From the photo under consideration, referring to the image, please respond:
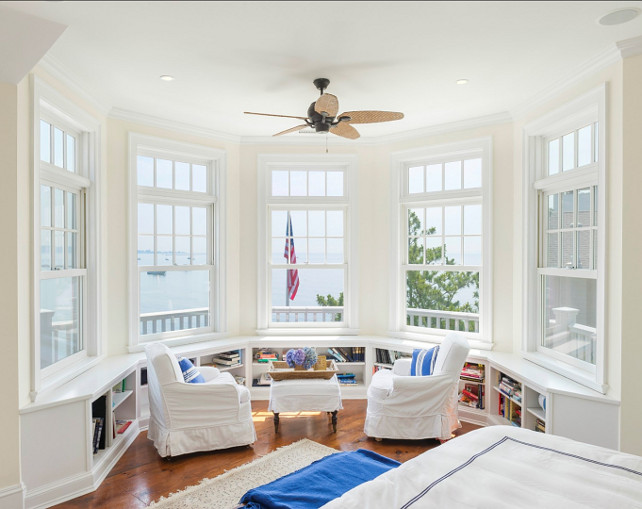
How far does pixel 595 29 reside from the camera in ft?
8.73

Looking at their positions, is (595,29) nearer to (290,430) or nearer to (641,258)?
(641,258)

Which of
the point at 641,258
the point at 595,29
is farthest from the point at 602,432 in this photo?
the point at 595,29

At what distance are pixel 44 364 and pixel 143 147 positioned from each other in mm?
2264

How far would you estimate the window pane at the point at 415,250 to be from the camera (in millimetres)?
4987

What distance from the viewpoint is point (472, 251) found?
4668mm

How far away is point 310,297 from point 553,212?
2726mm

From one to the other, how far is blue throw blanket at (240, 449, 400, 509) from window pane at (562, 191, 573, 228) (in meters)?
2.62

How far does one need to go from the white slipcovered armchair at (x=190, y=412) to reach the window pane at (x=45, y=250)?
1.00 m

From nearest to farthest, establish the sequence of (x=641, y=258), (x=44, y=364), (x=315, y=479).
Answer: (x=315, y=479)
(x=641, y=258)
(x=44, y=364)

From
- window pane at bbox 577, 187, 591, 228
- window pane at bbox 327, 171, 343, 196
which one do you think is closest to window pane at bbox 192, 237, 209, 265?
window pane at bbox 327, 171, 343, 196

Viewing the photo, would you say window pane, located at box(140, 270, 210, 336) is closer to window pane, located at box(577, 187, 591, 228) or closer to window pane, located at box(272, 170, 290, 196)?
window pane, located at box(272, 170, 290, 196)

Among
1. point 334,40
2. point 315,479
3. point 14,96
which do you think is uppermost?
point 334,40

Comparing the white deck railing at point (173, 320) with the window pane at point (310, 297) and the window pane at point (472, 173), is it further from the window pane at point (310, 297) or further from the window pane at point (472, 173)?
the window pane at point (472, 173)

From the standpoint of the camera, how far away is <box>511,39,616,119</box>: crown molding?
297cm
